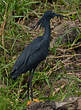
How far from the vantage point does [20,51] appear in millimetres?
7863

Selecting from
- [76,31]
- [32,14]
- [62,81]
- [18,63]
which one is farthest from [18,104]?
[32,14]

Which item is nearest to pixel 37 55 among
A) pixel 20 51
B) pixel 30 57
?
pixel 30 57

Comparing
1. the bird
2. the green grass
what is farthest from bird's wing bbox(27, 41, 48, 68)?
the green grass

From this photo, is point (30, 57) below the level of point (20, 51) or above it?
above

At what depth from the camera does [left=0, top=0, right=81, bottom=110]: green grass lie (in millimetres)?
6593

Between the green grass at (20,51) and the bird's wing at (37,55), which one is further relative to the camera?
the green grass at (20,51)

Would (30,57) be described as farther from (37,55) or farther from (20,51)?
(20,51)

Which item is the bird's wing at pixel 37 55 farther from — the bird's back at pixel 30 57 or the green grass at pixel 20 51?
the green grass at pixel 20 51

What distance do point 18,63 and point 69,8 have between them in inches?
123

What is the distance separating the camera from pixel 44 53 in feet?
20.7

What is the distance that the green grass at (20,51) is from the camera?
21.6ft

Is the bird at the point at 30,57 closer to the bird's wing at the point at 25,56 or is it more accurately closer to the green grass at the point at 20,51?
the bird's wing at the point at 25,56

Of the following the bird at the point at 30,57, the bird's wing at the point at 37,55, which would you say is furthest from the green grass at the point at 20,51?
the bird's wing at the point at 37,55

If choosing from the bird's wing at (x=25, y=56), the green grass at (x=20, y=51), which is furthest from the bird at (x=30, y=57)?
the green grass at (x=20, y=51)
